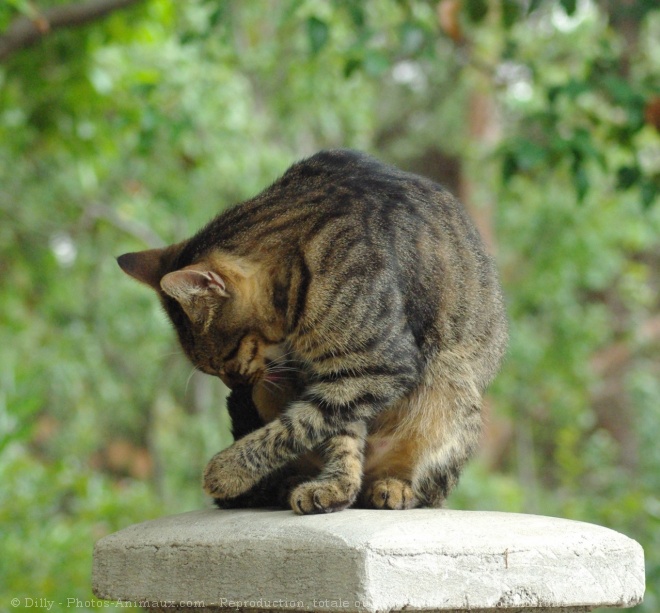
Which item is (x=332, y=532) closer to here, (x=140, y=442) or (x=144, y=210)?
(x=144, y=210)

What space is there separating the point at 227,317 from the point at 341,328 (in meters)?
0.36

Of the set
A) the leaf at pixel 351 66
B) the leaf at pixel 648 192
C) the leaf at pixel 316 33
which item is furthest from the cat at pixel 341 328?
the leaf at pixel 648 192

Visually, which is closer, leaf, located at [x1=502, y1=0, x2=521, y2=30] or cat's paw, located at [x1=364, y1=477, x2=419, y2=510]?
cat's paw, located at [x1=364, y1=477, x2=419, y2=510]

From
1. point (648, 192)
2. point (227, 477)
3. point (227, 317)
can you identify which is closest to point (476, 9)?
point (648, 192)

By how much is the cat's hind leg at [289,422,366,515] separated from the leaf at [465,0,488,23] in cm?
208

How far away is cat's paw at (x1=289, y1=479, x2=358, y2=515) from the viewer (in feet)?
7.21

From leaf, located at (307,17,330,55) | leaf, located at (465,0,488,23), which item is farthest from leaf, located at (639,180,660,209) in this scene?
leaf, located at (307,17,330,55)

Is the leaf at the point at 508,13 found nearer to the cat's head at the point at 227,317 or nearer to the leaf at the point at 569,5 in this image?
the leaf at the point at 569,5

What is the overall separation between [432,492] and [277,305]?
69 cm

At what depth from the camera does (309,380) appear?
250 cm

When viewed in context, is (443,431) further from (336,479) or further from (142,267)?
(142,267)

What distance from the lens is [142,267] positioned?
2.71 metres

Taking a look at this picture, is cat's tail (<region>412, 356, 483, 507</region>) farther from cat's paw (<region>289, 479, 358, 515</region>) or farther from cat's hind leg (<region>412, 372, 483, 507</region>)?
cat's paw (<region>289, 479, 358, 515</region>)

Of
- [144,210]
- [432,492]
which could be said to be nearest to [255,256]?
[432,492]
